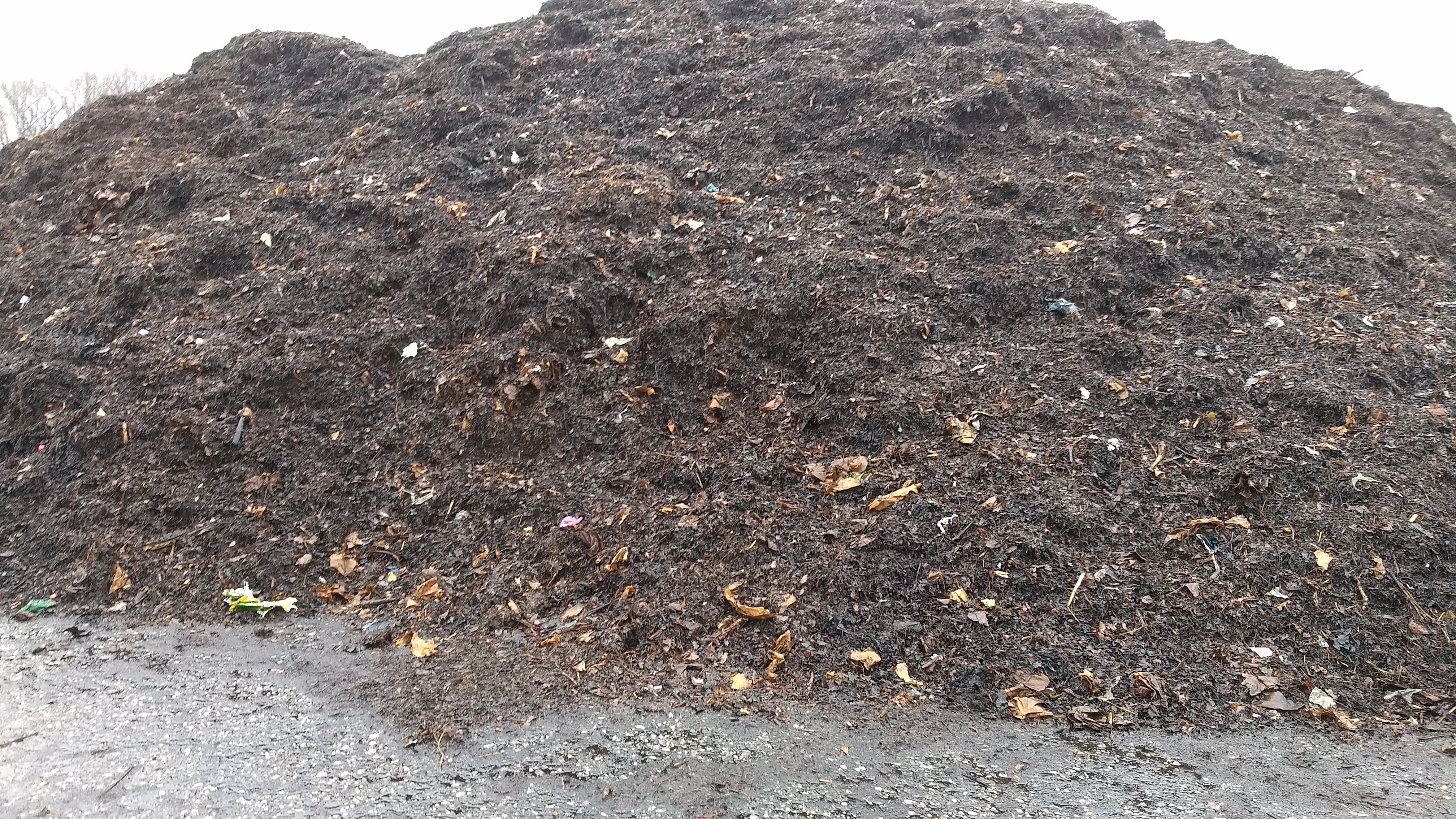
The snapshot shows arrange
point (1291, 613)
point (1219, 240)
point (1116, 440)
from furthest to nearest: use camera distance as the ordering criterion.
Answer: point (1219, 240) < point (1116, 440) < point (1291, 613)

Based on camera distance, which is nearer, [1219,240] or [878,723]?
[878,723]

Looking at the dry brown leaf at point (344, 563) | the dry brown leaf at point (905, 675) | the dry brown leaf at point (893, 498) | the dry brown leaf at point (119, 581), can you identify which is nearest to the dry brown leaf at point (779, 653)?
the dry brown leaf at point (905, 675)

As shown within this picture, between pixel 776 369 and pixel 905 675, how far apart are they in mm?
1794

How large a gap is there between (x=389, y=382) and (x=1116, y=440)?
12.0 ft

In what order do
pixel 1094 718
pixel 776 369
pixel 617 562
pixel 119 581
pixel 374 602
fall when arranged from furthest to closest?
pixel 776 369 → pixel 119 581 → pixel 374 602 → pixel 617 562 → pixel 1094 718

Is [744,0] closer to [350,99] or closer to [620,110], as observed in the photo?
[620,110]

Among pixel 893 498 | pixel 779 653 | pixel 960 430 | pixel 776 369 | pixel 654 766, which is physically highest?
pixel 776 369

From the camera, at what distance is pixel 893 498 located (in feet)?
11.6

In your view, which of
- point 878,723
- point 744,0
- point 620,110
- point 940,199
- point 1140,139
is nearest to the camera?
point 878,723

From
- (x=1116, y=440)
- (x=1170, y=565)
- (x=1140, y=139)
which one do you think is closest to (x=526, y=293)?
(x=1116, y=440)

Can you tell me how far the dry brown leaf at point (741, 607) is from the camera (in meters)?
3.16

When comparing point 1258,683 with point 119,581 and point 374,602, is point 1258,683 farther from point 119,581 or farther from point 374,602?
point 119,581

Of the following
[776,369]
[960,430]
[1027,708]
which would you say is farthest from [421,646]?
[960,430]

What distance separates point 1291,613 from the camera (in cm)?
305
